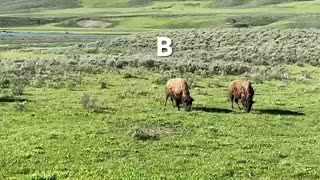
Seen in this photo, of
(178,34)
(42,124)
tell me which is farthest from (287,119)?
(178,34)

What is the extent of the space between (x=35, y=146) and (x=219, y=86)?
56.6 ft

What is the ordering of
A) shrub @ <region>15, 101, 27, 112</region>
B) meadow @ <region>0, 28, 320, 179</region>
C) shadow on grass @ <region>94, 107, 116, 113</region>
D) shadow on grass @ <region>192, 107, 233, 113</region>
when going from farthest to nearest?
1. shadow on grass @ <region>192, 107, 233, 113</region>
2. shadow on grass @ <region>94, 107, 116, 113</region>
3. shrub @ <region>15, 101, 27, 112</region>
4. meadow @ <region>0, 28, 320, 179</region>

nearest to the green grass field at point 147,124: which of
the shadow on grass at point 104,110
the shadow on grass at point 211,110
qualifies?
the shadow on grass at point 104,110

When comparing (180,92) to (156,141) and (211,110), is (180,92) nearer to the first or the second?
(211,110)

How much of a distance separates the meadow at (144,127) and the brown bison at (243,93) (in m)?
0.50

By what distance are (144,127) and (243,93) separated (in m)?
5.49

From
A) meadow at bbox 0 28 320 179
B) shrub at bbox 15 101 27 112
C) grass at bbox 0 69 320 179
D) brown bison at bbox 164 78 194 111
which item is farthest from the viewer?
brown bison at bbox 164 78 194 111

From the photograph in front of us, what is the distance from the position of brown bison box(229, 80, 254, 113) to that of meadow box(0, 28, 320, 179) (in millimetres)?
500

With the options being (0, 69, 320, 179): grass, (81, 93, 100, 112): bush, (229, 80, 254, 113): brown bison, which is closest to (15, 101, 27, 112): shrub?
(0, 69, 320, 179): grass

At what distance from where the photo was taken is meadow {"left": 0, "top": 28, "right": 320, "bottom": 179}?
Result: 13.4 metres

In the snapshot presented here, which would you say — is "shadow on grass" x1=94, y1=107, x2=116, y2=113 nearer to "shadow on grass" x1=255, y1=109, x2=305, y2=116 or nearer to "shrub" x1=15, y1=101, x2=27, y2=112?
"shrub" x1=15, y1=101, x2=27, y2=112

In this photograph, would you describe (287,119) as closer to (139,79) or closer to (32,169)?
(32,169)

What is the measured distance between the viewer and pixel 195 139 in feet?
54.6

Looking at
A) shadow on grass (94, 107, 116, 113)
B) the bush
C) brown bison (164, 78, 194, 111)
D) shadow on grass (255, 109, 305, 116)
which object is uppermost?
brown bison (164, 78, 194, 111)
